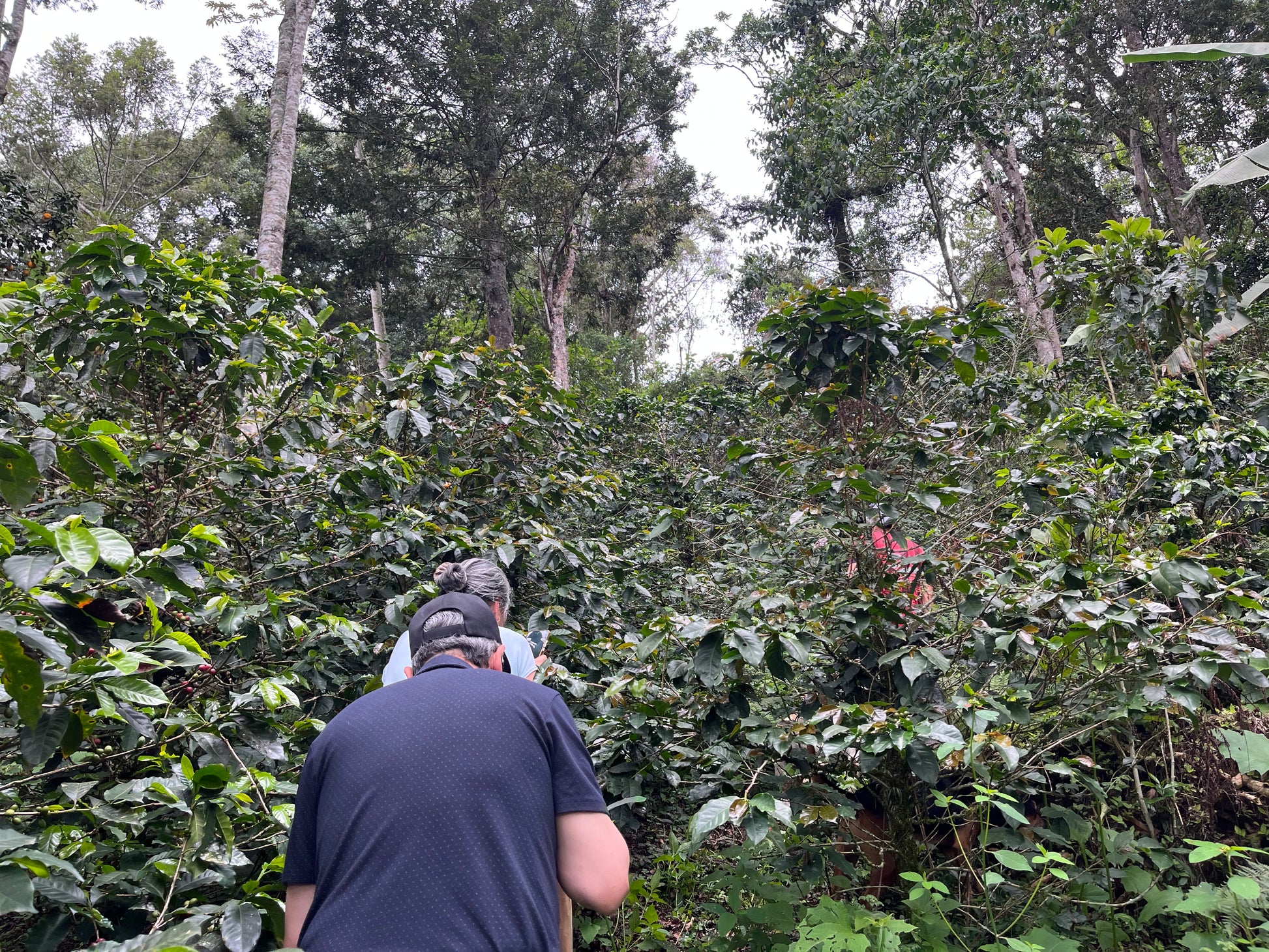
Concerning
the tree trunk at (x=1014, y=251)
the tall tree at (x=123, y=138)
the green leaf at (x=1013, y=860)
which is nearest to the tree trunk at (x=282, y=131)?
the green leaf at (x=1013, y=860)

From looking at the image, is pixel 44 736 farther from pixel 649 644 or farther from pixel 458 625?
pixel 649 644

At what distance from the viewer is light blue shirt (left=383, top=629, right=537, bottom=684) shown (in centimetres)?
251

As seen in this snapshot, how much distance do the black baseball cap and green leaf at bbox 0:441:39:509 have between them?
80 cm

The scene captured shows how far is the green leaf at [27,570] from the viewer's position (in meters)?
1.17

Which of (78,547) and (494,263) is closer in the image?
(78,547)

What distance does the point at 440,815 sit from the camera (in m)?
1.34

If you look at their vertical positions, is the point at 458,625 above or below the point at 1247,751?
above

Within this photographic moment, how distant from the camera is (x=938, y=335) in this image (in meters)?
Answer: 2.88

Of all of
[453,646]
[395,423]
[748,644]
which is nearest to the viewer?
[453,646]

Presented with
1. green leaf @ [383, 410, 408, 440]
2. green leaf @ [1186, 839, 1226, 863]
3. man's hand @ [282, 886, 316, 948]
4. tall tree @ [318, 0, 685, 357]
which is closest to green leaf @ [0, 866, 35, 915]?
man's hand @ [282, 886, 316, 948]

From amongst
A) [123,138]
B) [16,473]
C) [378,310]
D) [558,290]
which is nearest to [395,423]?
[16,473]

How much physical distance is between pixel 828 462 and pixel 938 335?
24.7 inches

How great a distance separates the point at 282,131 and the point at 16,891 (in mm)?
9208

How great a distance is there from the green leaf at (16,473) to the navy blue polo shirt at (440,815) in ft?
2.18
